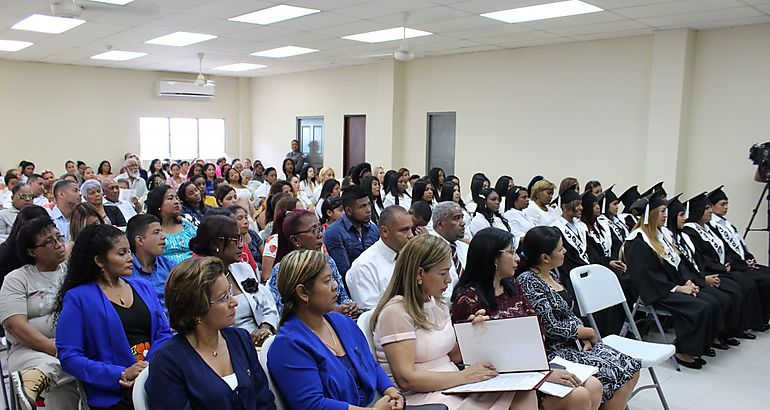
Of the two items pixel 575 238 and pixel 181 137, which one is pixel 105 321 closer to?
pixel 575 238

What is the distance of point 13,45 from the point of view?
9422 millimetres

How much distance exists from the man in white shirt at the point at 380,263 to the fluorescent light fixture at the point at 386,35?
488 centimetres

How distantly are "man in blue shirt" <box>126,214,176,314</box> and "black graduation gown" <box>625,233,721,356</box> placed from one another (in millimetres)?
3501

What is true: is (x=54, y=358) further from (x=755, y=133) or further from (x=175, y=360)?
(x=755, y=133)

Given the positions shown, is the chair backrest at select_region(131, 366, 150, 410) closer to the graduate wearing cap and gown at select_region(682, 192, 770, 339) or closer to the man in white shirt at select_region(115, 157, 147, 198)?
the graduate wearing cap and gown at select_region(682, 192, 770, 339)

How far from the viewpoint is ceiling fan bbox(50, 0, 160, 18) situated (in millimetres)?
5164

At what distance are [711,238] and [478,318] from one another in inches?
151

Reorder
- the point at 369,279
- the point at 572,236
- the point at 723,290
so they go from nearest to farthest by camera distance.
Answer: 1. the point at 369,279
2. the point at 723,290
3. the point at 572,236

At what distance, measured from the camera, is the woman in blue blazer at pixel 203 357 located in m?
1.79

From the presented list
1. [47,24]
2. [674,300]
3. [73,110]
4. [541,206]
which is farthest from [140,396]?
[73,110]

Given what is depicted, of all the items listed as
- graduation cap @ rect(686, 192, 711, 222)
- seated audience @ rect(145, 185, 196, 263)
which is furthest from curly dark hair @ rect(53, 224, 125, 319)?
graduation cap @ rect(686, 192, 711, 222)

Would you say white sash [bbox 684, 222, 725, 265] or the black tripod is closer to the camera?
white sash [bbox 684, 222, 725, 265]

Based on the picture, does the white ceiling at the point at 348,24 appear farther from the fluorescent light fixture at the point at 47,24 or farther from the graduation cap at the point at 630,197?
the graduation cap at the point at 630,197

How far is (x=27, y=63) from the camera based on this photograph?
11.4 meters
